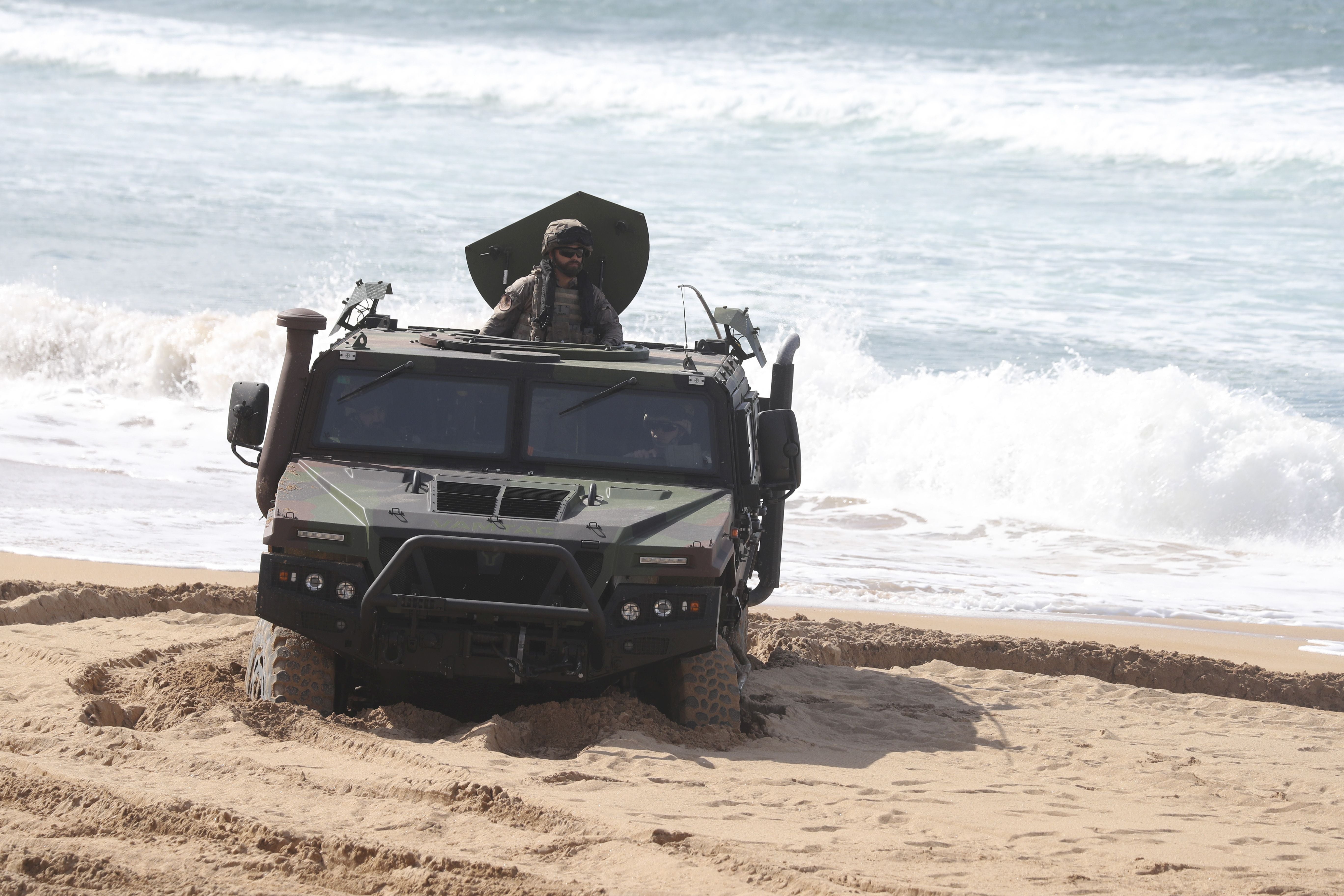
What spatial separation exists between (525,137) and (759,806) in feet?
83.8

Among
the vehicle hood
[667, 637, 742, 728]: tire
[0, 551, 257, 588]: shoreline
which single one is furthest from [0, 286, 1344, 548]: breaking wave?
the vehicle hood

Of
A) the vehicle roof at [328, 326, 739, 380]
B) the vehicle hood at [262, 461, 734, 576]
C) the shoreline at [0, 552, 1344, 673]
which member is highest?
the vehicle roof at [328, 326, 739, 380]

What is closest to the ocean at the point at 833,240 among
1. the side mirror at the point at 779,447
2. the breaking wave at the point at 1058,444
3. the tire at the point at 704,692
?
the breaking wave at the point at 1058,444

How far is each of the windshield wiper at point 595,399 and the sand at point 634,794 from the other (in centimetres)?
122

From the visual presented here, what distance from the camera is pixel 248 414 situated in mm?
6777

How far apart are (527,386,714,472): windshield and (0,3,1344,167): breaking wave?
69.4 feet

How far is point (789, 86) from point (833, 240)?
35.1 feet

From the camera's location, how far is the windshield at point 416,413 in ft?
22.1

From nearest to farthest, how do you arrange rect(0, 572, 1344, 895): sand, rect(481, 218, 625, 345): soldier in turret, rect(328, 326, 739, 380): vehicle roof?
rect(0, 572, 1344, 895): sand, rect(328, 326, 739, 380): vehicle roof, rect(481, 218, 625, 345): soldier in turret

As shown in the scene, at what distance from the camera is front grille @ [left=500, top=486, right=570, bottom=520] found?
241 inches

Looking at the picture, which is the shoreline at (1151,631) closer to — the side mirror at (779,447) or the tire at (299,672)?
the side mirror at (779,447)

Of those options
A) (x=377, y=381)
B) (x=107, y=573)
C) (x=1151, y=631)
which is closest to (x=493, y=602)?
(x=377, y=381)

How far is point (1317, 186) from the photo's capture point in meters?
24.5

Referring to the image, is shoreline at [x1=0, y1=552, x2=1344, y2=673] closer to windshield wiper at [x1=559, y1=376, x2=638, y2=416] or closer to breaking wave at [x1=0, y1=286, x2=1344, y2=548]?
breaking wave at [x1=0, y1=286, x2=1344, y2=548]
